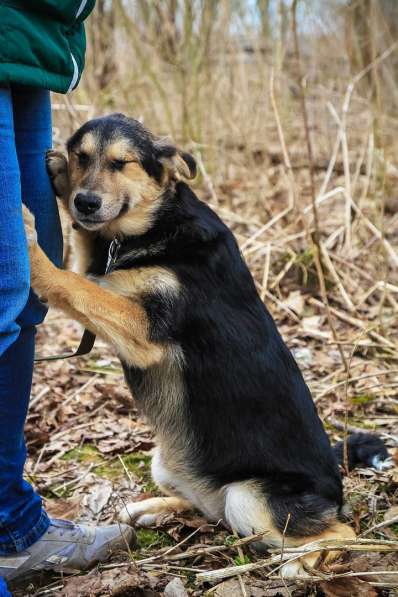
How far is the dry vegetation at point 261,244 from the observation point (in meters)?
2.81

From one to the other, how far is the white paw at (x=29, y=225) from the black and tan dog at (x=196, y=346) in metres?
0.22

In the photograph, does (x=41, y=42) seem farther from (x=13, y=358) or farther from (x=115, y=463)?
(x=115, y=463)

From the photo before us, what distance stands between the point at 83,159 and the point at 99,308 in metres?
0.74

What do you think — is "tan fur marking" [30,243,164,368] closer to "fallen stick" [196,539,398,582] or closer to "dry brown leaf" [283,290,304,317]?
"fallen stick" [196,539,398,582]

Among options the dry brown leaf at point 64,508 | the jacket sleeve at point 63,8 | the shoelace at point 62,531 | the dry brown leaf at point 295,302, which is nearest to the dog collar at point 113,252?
the jacket sleeve at point 63,8

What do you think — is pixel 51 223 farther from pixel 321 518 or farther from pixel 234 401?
pixel 321 518

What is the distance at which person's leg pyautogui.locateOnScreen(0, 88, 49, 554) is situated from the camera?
2014mm

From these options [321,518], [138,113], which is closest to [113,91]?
[138,113]

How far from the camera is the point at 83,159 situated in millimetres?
2953

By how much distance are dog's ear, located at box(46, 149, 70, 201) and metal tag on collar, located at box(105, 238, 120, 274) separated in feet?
0.95

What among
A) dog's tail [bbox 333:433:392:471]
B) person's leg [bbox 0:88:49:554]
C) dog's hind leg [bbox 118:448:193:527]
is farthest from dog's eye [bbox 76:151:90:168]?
dog's tail [bbox 333:433:392:471]

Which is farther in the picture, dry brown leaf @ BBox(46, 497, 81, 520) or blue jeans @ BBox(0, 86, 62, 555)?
dry brown leaf @ BBox(46, 497, 81, 520)

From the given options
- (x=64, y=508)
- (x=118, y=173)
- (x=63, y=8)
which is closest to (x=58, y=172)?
(x=118, y=173)

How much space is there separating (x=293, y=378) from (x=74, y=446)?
1.55 m
